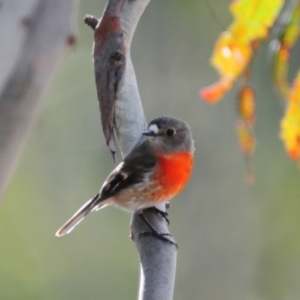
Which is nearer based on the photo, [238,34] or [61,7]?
[61,7]

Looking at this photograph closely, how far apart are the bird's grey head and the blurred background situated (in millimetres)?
4635

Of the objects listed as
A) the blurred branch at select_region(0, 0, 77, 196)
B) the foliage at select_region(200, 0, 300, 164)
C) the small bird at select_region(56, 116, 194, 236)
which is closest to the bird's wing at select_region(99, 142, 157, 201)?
the small bird at select_region(56, 116, 194, 236)

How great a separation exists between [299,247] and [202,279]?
6.74ft

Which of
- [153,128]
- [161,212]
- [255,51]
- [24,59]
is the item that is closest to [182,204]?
[153,128]

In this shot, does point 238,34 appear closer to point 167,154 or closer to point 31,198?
point 167,154

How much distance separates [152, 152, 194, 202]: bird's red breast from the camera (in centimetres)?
362

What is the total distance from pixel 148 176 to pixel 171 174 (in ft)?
0.47

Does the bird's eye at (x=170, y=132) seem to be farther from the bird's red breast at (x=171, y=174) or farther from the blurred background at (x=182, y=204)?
the blurred background at (x=182, y=204)

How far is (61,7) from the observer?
1.29m

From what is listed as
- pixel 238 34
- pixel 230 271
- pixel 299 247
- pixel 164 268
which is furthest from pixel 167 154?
pixel 299 247

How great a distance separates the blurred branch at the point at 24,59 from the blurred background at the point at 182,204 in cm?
754

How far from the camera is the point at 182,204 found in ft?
30.0

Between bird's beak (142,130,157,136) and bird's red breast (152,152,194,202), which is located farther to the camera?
bird's red breast (152,152,194,202)

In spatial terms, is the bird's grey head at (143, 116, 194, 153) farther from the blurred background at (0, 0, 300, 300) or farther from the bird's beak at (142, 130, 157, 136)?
the blurred background at (0, 0, 300, 300)
